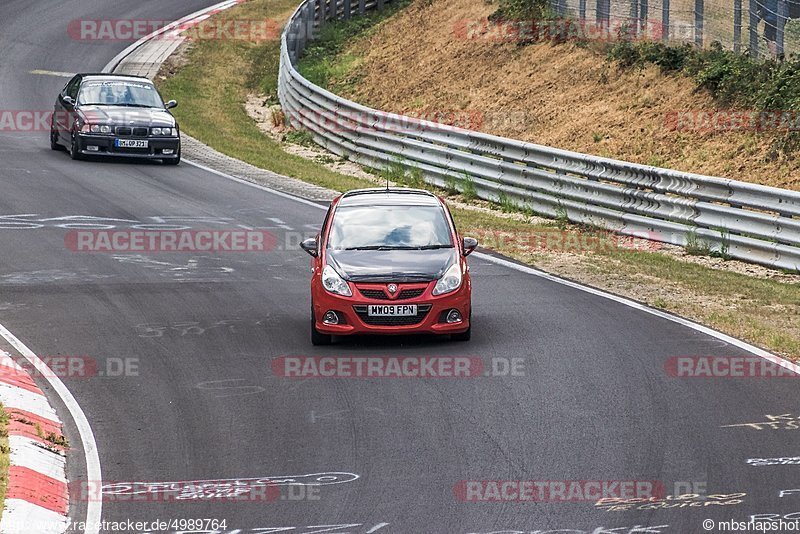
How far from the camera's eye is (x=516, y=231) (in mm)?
20688

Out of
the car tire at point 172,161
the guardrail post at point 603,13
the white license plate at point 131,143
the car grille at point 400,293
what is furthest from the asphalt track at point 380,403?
the guardrail post at point 603,13

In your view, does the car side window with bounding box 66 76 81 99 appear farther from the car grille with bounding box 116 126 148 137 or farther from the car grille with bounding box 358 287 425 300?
the car grille with bounding box 358 287 425 300

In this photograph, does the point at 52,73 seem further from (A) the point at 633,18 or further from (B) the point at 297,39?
(A) the point at 633,18

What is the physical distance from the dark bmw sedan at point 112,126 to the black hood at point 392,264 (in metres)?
13.6

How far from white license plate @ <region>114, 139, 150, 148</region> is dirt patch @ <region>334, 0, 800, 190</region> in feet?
24.8

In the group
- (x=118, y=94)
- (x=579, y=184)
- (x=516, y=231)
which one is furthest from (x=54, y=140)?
(x=579, y=184)

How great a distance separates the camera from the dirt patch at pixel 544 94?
23391 mm

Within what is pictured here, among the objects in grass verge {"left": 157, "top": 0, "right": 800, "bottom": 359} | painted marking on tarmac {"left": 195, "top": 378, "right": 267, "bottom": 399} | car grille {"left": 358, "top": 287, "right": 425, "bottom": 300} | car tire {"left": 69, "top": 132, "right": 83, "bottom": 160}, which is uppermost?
car grille {"left": 358, "top": 287, "right": 425, "bottom": 300}

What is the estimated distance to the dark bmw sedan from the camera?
25.9 meters

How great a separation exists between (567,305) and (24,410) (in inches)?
263

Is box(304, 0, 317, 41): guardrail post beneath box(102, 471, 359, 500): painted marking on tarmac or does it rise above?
above

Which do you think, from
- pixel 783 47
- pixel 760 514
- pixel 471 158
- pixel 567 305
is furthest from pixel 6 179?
pixel 760 514

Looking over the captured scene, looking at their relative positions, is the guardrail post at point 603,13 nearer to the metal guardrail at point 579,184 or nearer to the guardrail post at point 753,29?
the guardrail post at point 753,29

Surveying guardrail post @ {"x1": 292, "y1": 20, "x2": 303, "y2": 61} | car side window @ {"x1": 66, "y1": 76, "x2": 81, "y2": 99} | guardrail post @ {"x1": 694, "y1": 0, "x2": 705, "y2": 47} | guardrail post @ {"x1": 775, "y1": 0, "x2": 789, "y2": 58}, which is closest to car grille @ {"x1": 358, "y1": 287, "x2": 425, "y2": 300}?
guardrail post @ {"x1": 775, "y1": 0, "x2": 789, "y2": 58}
